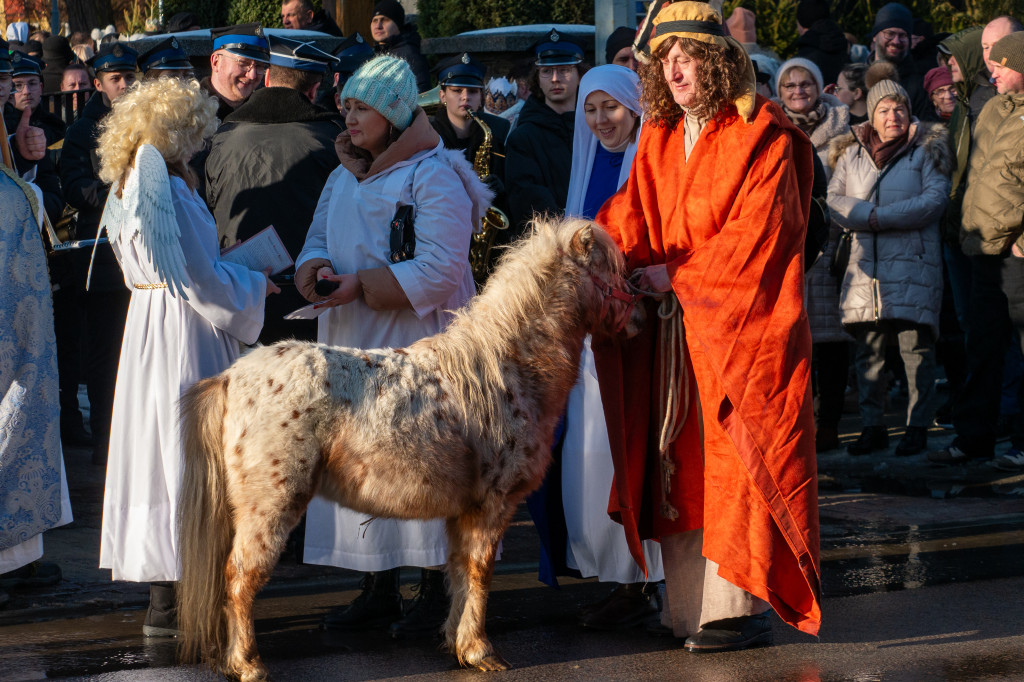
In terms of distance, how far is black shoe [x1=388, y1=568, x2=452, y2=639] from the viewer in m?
5.68

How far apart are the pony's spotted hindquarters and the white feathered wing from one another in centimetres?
73

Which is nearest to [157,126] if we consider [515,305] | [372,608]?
[515,305]

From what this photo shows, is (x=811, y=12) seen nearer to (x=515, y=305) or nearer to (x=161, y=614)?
(x=515, y=305)

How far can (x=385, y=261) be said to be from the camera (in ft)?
18.6

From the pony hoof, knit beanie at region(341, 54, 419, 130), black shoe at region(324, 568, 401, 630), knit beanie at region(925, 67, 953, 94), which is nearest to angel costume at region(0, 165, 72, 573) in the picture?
black shoe at region(324, 568, 401, 630)

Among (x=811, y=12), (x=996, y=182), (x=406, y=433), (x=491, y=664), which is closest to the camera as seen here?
(x=406, y=433)

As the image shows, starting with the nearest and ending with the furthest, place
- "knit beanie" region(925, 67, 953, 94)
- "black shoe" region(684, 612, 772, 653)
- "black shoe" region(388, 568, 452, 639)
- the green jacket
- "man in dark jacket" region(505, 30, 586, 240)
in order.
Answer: "black shoe" region(684, 612, 772, 653) → "black shoe" region(388, 568, 452, 639) → "man in dark jacket" region(505, 30, 586, 240) → the green jacket → "knit beanie" region(925, 67, 953, 94)

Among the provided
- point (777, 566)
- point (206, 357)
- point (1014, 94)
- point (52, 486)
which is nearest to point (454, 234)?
point (206, 357)

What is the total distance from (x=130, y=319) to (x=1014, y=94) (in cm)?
626

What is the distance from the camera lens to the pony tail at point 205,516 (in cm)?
480

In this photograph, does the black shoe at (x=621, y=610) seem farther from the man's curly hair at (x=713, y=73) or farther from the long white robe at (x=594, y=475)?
the man's curly hair at (x=713, y=73)

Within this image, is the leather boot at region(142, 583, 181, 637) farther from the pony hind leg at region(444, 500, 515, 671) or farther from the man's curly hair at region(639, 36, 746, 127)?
the man's curly hair at region(639, 36, 746, 127)

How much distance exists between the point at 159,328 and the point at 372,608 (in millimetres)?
1581

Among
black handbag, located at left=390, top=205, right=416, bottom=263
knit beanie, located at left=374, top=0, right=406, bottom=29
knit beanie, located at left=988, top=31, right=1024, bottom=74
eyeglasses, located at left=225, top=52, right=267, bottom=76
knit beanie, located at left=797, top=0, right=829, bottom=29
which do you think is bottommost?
black handbag, located at left=390, top=205, right=416, bottom=263
